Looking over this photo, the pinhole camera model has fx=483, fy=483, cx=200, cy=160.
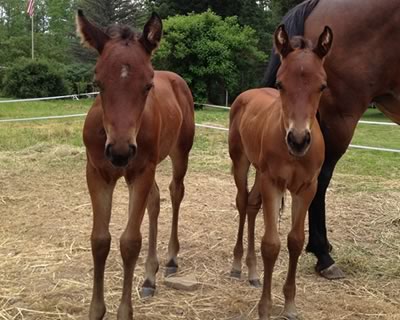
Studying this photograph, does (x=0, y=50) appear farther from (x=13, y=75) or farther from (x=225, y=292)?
(x=225, y=292)

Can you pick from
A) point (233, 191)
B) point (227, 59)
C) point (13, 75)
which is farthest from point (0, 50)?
point (233, 191)

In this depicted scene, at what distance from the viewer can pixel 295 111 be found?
258 centimetres

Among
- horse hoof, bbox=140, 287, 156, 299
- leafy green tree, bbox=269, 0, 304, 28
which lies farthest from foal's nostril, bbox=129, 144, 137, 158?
leafy green tree, bbox=269, 0, 304, 28

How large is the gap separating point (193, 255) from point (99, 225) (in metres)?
1.47

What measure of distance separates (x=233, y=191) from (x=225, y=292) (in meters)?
2.82

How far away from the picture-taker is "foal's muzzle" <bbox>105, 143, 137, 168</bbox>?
231cm

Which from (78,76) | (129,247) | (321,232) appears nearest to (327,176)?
(321,232)

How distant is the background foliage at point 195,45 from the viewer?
64.6 ft

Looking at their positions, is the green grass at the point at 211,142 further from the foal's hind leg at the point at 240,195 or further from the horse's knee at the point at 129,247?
the horse's knee at the point at 129,247

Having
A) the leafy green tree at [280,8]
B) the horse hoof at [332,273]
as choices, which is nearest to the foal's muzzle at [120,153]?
the horse hoof at [332,273]

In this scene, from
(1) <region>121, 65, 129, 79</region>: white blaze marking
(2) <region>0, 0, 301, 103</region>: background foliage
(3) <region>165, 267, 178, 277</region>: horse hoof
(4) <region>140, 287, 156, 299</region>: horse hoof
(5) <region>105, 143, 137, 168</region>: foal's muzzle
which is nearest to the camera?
(5) <region>105, 143, 137, 168</region>: foal's muzzle

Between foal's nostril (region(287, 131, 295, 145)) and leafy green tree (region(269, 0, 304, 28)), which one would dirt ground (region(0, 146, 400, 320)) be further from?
leafy green tree (region(269, 0, 304, 28))

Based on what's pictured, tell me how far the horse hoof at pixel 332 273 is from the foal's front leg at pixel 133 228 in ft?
5.36

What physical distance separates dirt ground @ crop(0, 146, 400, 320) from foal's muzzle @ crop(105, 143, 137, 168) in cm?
121
